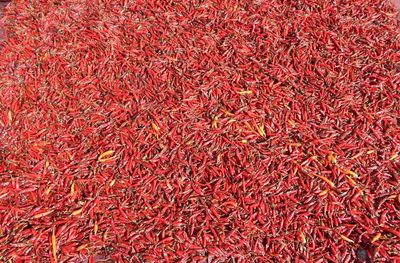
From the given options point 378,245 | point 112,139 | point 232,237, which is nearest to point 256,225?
point 232,237

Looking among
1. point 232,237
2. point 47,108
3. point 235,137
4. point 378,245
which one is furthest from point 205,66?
point 378,245

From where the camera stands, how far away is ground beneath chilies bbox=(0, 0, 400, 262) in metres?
3.27

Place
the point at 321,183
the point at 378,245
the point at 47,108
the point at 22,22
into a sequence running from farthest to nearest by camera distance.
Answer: the point at 22,22 → the point at 47,108 → the point at 321,183 → the point at 378,245

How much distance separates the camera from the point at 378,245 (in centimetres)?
317

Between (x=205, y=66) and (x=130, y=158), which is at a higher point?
(x=205, y=66)

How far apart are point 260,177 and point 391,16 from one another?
3281 millimetres

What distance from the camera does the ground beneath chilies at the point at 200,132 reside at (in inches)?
129

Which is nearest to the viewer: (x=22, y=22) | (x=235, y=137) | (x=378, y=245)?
(x=378, y=245)

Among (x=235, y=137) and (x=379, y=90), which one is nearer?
(x=235, y=137)

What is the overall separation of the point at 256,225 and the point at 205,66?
2076 mm

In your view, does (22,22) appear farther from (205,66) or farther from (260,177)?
(260,177)

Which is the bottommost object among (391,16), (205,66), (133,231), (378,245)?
(133,231)

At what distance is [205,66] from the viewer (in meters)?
4.57

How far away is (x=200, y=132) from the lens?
12.8ft
